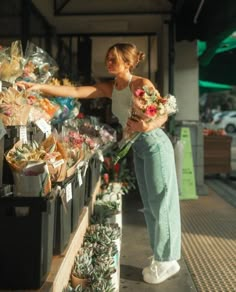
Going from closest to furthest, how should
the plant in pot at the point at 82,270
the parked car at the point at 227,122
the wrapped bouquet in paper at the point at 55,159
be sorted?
the wrapped bouquet in paper at the point at 55,159 → the plant in pot at the point at 82,270 → the parked car at the point at 227,122

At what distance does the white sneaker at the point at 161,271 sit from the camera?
3336mm

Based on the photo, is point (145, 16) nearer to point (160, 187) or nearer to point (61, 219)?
point (160, 187)

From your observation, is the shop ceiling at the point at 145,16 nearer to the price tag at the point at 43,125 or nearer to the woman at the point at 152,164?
the woman at the point at 152,164

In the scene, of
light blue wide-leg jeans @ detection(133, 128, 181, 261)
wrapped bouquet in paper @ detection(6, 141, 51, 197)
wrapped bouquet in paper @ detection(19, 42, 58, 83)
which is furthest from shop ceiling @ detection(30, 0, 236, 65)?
wrapped bouquet in paper @ detection(6, 141, 51, 197)

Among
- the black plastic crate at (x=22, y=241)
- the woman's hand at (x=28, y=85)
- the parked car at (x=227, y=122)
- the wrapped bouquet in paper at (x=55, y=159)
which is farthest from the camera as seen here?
the parked car at (x=227, y=122)

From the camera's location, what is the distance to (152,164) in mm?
3182

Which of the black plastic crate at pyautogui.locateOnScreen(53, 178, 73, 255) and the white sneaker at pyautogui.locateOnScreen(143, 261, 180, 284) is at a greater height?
the black plastic crate at pyautogui.locateOnScreen(53, 178, 73, 255)

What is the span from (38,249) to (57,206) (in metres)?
0.41

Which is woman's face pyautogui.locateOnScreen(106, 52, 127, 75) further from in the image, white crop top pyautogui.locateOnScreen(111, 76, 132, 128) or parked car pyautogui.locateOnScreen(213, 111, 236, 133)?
parked car pyautogui.locateOnScreen(213, 111, 236, 133)

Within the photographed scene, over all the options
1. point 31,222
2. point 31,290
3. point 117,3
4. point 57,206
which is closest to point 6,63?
point 57,206

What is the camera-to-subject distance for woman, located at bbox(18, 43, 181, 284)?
3131 millimetres

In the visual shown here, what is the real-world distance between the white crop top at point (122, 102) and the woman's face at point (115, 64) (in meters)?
0.13

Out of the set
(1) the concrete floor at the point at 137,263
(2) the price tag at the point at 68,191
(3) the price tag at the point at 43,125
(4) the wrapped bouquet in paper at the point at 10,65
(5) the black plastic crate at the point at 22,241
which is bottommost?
(1) the concrete floor at the point at 137,263

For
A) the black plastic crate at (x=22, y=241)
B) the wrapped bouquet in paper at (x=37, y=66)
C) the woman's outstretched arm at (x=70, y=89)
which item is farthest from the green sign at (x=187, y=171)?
the black plastic crate at (x=22, y=241)
